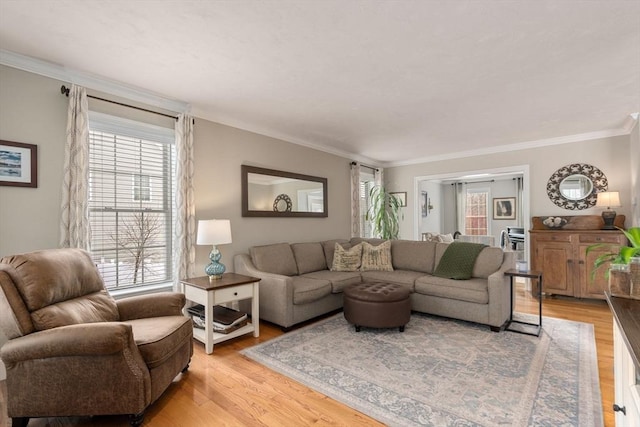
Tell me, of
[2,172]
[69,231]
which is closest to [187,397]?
[69,231]

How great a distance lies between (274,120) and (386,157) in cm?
304

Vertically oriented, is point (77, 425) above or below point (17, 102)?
below

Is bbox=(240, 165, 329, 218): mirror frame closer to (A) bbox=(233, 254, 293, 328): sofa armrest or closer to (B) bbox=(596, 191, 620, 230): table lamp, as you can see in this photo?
(A) bbox=(233, 254, 293, 328): sofa armrest

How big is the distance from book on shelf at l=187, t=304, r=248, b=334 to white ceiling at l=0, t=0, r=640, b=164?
7.31 feet

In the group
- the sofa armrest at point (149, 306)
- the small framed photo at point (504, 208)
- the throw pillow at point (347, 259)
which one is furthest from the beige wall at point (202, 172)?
the small framed photo at point (504, 208)

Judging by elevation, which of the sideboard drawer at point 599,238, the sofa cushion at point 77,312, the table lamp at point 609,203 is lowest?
the sofa cushion at point 77,312

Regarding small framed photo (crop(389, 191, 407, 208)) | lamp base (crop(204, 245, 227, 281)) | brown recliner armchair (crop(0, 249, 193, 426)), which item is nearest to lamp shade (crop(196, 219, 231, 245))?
lamp base (crop(204, 245, 227, 281))

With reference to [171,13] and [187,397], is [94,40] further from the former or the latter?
[187,397]

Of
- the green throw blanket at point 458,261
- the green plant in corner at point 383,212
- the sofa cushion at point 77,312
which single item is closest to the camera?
the sofa cushion at point 77,312

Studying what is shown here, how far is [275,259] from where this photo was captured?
413cm

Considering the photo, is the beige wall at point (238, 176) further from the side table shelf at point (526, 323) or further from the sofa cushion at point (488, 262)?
the side table shelf at point (526, 323)

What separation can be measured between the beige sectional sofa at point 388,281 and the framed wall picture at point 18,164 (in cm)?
212

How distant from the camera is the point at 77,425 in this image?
1.93 meters

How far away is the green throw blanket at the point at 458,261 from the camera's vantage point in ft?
12.8
